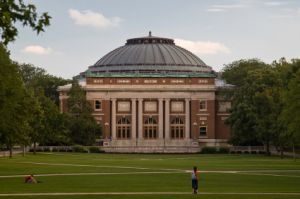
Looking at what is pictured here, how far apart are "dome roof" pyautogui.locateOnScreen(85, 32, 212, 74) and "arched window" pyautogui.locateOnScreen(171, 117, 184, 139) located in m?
11.5

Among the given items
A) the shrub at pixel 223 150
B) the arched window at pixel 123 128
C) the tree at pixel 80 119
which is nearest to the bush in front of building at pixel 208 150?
the shrub at pixel 223 150

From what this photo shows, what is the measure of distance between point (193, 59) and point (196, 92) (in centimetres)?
1823

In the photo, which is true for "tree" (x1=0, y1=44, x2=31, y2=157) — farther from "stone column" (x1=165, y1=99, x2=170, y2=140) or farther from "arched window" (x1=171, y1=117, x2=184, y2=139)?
"arched window" (x1=171, y1=117, x2=184, y2=139)

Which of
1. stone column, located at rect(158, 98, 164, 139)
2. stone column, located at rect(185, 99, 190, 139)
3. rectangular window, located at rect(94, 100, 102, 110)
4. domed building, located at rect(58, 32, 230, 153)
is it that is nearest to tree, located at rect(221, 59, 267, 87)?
domed building, located at rect(58, 32, 230, 153)

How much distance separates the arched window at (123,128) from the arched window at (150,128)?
3.11 metres

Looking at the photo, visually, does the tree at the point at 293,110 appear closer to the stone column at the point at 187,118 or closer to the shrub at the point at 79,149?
the shrub at the point at 79,149

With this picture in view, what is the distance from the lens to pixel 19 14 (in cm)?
2620

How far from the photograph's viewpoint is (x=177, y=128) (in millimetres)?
153875

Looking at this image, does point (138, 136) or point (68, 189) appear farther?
point (138, 136)

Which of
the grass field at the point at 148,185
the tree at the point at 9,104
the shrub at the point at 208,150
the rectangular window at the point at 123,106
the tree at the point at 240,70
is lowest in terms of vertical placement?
the grass field at the point at 148,185

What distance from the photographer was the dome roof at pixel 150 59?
162250mm

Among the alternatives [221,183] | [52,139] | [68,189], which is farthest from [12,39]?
[52,139]

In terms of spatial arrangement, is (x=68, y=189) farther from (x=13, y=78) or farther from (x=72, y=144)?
(x=72, y=144)

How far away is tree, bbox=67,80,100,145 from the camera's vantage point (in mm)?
138625
